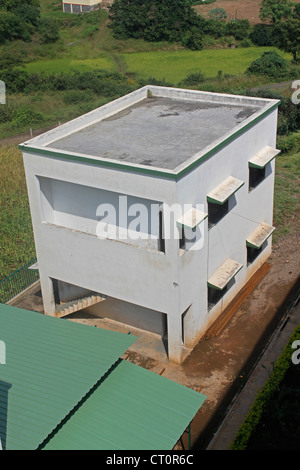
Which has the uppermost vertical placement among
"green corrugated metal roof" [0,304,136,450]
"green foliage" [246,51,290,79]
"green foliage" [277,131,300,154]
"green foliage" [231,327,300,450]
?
"green corrugated metal roof" [0,304,136,450]

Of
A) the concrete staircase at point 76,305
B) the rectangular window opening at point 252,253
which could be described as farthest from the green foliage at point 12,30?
the concrete staircase at point 76,305

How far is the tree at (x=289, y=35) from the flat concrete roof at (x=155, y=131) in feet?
109

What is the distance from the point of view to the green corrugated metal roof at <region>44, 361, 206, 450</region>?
11.8 metres

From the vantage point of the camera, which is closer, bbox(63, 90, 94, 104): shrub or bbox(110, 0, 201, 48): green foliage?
bbox(63, 90, 94, 104): shrub

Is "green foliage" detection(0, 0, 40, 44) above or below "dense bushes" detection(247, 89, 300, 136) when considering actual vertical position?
above

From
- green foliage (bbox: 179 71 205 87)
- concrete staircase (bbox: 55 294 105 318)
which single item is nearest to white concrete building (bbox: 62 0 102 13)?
green foliage (bbox: 179 71 205 87)

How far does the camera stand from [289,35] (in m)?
50.9

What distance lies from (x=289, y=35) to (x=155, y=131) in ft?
124

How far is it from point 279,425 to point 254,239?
7.31 meters

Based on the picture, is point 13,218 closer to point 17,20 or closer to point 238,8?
point 17,20

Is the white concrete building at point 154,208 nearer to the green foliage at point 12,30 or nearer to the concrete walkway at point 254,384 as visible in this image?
the concrete walkway at point 254,384

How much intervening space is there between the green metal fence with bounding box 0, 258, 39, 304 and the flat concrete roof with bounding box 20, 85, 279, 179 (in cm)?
551

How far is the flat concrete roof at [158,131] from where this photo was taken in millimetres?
16719

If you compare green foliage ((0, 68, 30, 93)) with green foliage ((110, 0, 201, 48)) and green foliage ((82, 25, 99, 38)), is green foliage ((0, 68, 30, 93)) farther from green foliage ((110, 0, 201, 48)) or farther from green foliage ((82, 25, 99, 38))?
green foliage ((82, 25, 99, 38))
